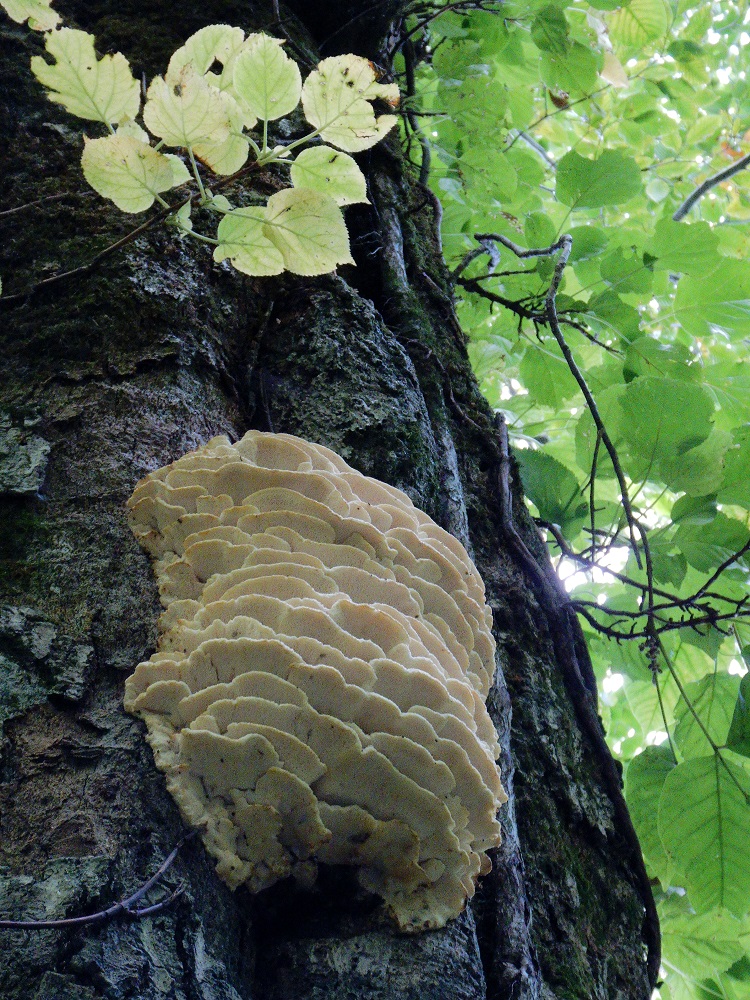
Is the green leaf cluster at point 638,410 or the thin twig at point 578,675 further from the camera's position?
the green leaf cluster at point 638,410

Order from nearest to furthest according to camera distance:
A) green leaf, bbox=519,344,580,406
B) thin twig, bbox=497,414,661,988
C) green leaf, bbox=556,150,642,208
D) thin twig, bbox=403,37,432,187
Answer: thin twig, bbox=497,414,661,988 → green leaf, bbox=556,150,642,208 → green leaf, bbox=519,344,580,406 → thin twig, bbox=403,37,432,187

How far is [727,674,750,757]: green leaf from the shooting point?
6.74 ft

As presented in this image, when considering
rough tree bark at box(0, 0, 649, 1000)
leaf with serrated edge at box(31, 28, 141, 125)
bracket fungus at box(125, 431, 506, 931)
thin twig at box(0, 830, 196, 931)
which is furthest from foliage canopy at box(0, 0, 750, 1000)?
thin twig at box(0, 830, 196, 931)

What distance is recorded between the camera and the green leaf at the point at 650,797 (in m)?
2.27

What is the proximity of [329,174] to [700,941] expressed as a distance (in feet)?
7.67

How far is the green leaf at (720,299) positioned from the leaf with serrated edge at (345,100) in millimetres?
1791

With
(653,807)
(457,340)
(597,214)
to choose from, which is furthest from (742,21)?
(653,807)

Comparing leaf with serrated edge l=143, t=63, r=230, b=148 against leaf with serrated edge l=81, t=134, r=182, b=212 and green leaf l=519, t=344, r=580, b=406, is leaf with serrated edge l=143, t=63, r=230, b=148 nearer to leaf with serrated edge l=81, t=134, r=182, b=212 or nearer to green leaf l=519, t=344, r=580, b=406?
leaf with serrated edge l=81, t=134, r=182, b=212

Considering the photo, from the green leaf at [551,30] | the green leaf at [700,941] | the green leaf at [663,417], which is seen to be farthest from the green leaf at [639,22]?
the green leaf at [700,941]

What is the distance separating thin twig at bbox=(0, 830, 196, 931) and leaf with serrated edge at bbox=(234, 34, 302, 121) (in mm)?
1203

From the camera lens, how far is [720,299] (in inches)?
113

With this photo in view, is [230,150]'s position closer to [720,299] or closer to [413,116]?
[720,299]

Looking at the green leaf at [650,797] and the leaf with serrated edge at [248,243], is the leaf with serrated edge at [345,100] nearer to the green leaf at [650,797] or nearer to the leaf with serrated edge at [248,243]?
the leaf with serrated edge at [248,243]

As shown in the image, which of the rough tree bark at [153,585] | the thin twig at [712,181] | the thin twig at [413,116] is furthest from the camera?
the thin twig at [712,181]
